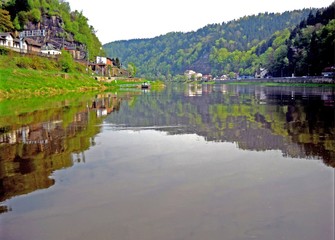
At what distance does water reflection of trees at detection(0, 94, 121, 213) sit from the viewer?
1130cm

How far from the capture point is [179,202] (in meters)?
9.43

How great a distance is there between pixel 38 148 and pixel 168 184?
302 inches

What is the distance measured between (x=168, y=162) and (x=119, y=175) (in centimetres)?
237

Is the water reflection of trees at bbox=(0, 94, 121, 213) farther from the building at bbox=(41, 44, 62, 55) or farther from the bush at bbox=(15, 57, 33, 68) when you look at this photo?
the building at bbox=(41, 44, 62, 55)

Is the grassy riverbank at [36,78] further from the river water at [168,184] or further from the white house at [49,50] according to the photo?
the river water at [168,184]

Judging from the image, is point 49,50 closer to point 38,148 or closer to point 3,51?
point 3,51

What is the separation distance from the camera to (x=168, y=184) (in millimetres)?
10938

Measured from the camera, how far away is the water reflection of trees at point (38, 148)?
1130cm

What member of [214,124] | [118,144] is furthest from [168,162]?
[214,124]

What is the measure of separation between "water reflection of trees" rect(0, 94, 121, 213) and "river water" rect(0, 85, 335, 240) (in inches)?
1.7

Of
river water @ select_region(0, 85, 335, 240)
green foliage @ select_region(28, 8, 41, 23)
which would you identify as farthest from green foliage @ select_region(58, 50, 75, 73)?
river water @ select_region(0, 85, 335, 240)

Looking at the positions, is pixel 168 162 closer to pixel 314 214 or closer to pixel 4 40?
pixel 314 214

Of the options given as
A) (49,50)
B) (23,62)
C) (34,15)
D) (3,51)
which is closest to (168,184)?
(23,62)

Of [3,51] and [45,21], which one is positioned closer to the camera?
[3,51]
